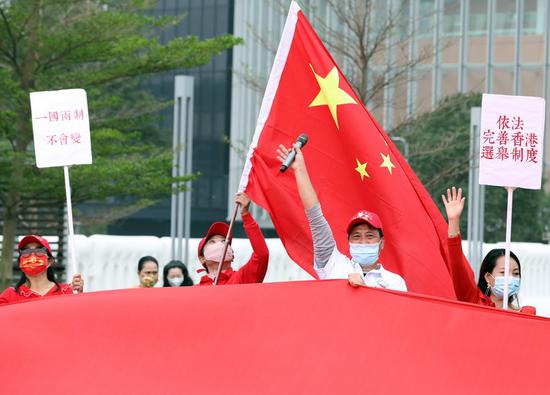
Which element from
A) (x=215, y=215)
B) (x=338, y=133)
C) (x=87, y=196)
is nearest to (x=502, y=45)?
(x=215, y=215)

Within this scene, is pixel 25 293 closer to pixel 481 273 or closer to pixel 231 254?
pixel 231 254

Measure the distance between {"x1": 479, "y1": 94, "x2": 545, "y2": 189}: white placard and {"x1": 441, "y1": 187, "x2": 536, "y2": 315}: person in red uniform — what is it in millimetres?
239

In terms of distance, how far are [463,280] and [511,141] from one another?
2.68 ft

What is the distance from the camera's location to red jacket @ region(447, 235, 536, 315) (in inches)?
283

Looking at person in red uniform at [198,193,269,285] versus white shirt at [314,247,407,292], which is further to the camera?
person in red uniform at [198,193,269,285]

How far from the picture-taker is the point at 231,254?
8.02 meters

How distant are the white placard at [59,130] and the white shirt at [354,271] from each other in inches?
89.1

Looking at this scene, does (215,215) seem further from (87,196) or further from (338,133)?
(338,133)

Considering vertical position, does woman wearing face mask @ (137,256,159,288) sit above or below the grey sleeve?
below

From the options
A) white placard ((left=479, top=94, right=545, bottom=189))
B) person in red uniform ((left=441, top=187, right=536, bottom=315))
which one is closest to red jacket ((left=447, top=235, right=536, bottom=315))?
person in red uniform ((left=441, top=187, right=536, bottom=315))

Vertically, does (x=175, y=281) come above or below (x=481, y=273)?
below

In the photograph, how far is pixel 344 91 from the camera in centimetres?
779

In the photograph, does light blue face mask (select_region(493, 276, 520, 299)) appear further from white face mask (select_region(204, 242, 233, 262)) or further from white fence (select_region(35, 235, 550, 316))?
white fence (select_region(35, 235, 550, 316))

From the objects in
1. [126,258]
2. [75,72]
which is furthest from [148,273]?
[75,72]
